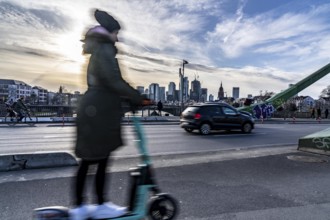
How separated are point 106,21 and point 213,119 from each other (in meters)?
13.6

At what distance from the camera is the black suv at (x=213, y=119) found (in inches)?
622

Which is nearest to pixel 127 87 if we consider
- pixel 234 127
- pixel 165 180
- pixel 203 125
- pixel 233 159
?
pixel 165 180

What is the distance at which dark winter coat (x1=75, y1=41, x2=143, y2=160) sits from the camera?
283 centimetres

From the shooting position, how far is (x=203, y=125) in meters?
15.8

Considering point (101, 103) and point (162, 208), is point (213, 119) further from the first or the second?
point (101, 103)

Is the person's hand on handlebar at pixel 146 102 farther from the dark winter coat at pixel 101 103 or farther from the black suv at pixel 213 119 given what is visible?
the black suv at pixel 213 119

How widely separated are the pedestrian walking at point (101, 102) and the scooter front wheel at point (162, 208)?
1.26 feet

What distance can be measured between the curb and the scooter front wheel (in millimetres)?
4240

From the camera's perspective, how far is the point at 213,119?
1612 cm

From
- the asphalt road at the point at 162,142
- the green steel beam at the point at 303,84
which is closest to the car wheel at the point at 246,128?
the asphalt road at the point at 162,142

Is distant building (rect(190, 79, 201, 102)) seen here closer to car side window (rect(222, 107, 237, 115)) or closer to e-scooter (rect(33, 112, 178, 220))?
car side window (rect(222, 107, 237, 115))

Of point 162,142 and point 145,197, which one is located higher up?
point 145,197

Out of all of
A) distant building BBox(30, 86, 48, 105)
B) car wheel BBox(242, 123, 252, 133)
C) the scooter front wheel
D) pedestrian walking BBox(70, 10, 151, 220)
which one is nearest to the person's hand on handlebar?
pedestrian walking BBox(70, 10, 151, 220)

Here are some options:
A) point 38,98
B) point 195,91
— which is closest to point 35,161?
point 195,91
